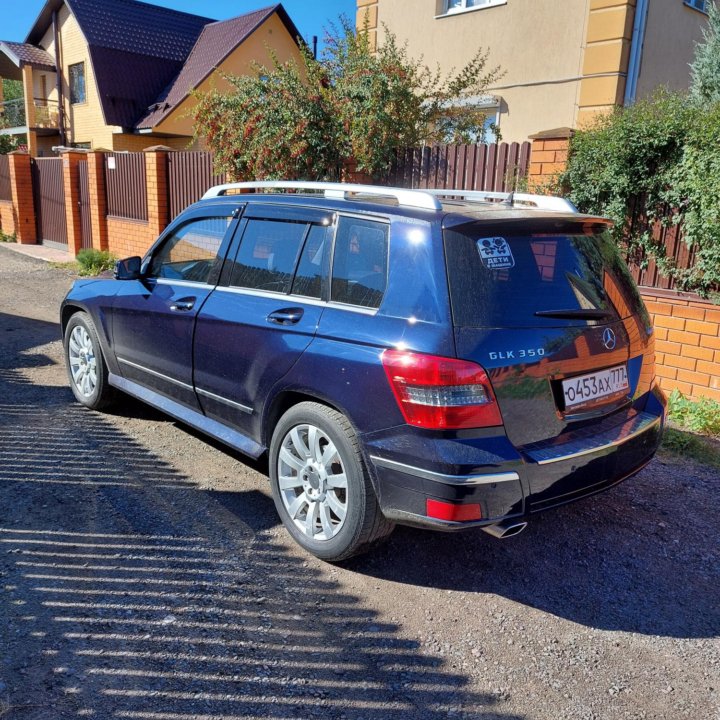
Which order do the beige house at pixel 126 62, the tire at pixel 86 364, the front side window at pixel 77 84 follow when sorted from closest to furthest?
1. the tire at pixel 86 364
2. the beige house at pixel 126 62
3. the front side window at pixel 77 84

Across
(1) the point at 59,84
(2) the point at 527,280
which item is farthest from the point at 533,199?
(1) the point at 59,84

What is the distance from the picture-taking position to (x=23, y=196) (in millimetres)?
17969

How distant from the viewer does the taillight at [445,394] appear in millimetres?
2756

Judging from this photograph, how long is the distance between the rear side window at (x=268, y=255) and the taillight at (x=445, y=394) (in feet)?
3.60

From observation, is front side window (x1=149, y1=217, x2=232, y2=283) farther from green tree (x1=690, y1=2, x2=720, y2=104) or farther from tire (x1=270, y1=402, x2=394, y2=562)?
green tree (x1=690, y1=2, x2=720, y2=104)

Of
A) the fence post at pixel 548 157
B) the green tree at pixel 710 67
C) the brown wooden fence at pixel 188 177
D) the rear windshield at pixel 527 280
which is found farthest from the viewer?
the brown wooden fence at pixel 188 177

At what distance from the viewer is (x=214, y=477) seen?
434 cm

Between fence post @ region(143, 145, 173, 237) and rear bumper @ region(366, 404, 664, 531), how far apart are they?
10850 mm

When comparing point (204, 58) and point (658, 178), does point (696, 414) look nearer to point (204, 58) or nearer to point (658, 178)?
point (658, 178)

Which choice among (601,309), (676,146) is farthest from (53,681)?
(676,146)

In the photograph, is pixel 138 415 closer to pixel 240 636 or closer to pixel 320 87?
pixel 240 636

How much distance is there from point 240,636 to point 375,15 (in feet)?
43.5

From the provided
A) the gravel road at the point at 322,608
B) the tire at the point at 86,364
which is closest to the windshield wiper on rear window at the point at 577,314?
the gravel road at the point at 322,608

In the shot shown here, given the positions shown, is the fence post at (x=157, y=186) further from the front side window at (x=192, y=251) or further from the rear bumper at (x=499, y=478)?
the rear bumper at (x=499, y=478)
